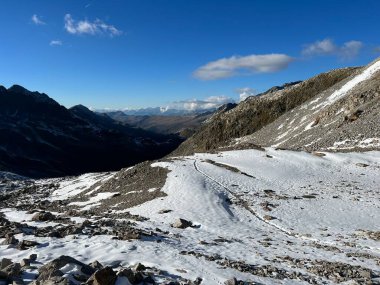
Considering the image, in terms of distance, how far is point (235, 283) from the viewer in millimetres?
14211

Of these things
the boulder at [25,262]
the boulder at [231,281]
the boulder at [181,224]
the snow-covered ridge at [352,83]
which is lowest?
the boulder at [181,224]

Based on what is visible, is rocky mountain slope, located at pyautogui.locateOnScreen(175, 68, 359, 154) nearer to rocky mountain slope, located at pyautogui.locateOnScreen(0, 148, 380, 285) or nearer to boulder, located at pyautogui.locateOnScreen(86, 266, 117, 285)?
rocky mountain slope, located at pyautogui.locateOnScreen(0, 148, 380, 285)

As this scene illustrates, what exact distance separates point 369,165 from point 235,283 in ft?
117

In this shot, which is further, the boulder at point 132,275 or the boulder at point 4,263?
the boulder at point 4,263

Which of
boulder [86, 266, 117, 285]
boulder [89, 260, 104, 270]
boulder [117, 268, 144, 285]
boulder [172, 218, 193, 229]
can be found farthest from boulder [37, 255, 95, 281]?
boulder [172, 218, 193, 229]

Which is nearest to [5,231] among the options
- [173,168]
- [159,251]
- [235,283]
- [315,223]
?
[159,251]

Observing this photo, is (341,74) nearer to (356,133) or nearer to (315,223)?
(356,133)

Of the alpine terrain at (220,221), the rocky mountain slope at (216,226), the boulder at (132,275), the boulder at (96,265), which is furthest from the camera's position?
the alpine terrain at (220,221)

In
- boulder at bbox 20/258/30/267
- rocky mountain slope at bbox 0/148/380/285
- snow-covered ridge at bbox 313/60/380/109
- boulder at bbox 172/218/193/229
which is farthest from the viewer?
snow-covered ridge at bbox 313/60/380/109

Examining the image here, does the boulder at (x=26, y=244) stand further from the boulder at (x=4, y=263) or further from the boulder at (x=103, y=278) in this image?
Answer: the boulder at (x=103, y=278)

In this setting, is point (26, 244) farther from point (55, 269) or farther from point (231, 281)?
point (231, 281)

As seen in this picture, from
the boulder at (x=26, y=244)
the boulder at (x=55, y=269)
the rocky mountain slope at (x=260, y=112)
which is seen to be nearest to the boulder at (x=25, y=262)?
the boulder at (x=55, y=269)

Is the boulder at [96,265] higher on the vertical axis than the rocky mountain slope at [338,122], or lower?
lower

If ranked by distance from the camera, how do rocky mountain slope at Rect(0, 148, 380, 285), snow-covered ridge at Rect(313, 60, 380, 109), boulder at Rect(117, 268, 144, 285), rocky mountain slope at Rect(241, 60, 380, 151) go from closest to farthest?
boulder at Rect(117, 268, 144, 285) < rocky mountain slope at Rect(0, 148, 380, 285) < rocky mountain slope at Rect(241, 60, 380, 151) < snow-covered ridge at Rect(313, 60, 380, 109)
